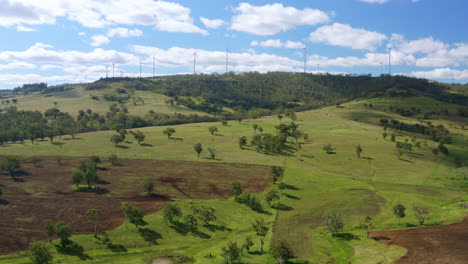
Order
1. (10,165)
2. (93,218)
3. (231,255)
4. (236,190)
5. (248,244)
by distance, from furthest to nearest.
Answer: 1. (10,165)
2. (236,190)
3. (93,218)
4. (248,244)
5. (231,255)

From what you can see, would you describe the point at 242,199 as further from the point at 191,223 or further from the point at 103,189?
the point at 103,189

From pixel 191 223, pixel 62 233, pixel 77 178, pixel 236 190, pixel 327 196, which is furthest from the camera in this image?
pixel 327 196

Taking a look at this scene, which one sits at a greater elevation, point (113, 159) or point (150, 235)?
point (113, 159)

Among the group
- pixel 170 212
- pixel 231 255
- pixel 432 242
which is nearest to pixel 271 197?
pixel 170 212

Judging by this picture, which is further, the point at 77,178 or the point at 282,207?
the point at 77,178

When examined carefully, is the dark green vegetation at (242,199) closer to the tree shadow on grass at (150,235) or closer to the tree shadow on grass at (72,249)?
the tree shadow on grass at (150,235)

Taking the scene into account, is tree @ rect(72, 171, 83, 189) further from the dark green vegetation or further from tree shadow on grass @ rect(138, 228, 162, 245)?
tree shadow on grass @ rect(138, 228, 162, 245)
